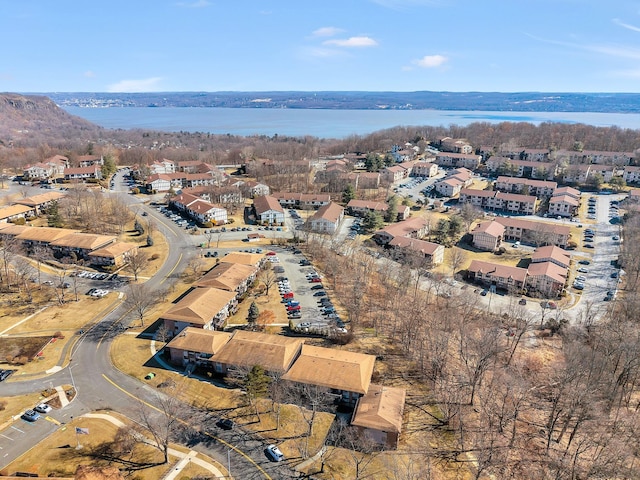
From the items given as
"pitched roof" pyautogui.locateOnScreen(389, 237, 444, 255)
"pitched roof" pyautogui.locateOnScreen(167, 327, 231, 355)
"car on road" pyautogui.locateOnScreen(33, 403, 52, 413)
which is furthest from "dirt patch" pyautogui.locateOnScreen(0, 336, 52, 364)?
"pitched roof" pyautogui.locateOnScreen(389, 237, 444, 255)

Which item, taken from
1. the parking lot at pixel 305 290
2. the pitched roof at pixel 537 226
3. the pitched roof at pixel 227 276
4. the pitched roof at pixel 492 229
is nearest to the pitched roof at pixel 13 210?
the pitched roof at pixel 227 276

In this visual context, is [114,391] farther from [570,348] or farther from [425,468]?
[570,348]

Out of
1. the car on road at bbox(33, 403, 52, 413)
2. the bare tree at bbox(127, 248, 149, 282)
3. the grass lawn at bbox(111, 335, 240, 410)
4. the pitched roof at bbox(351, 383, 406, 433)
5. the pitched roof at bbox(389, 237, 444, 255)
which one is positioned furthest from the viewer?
the pitched roof at bbox(389, 237, 444, 255)

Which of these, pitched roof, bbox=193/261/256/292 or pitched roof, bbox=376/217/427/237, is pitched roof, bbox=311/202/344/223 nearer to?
pitched roof, bbox=376/217/427/237

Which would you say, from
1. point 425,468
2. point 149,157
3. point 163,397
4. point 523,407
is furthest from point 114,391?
point 149,157

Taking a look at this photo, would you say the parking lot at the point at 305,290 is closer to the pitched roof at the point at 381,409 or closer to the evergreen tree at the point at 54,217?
the pitched roof at the point at 381,409

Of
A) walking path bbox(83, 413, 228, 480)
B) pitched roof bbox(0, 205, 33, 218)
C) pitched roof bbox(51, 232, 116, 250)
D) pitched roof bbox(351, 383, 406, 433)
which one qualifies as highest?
pitched roof bbox(0, 205, 33, 218)

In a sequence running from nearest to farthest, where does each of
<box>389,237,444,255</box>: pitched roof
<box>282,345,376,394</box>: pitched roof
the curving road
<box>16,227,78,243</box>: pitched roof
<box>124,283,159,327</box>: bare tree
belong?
the curving road, <box>282,345,376,394</box>: pitched roof, <box>124,283,159,327</box>: bare tree, <box>16,227,78,243</box>: pitched roof, <box>389,237,444,255</box>: pitched roof
